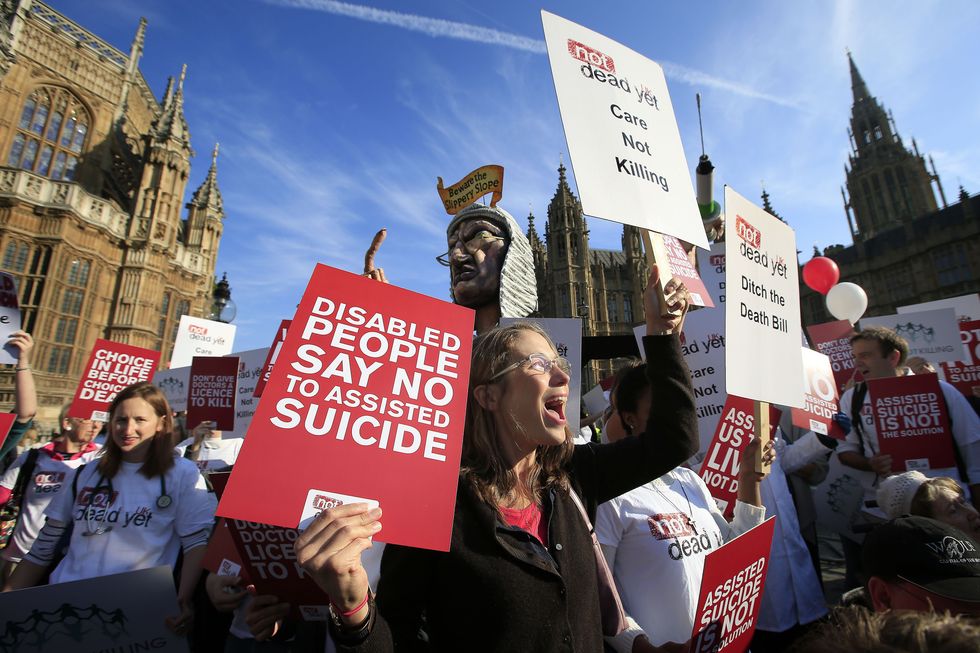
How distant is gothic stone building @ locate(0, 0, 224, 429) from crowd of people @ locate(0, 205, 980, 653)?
18555mm

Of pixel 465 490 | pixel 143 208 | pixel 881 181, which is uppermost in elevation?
pixel 881 181

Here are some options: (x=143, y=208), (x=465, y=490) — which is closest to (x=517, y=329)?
(x=465, y=490)

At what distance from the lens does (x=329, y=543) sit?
103cm

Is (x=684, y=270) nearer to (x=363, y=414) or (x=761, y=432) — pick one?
(x=761, y=432)

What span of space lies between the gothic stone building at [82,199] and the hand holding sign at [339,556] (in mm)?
21567

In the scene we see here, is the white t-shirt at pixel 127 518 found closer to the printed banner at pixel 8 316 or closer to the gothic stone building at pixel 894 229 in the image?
the printed banner at pixel 8 316

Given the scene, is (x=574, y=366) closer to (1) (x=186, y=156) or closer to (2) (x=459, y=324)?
(2) (x=459, y=324)

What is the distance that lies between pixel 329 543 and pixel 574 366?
2.49 meters

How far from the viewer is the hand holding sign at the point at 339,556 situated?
1.00 meters

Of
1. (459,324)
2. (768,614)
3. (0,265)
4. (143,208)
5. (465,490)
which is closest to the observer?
(465,490)

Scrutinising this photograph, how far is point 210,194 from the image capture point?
84.3ft

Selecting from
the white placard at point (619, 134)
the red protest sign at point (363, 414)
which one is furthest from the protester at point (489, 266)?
the red protest sign at point (363, 414)

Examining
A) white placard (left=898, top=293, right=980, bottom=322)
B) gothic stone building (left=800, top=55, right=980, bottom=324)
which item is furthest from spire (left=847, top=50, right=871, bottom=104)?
white placard (left=898, top=293, right=980, bottom=322)

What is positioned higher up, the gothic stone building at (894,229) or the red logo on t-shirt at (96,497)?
the gothic stone building at (894,229)
